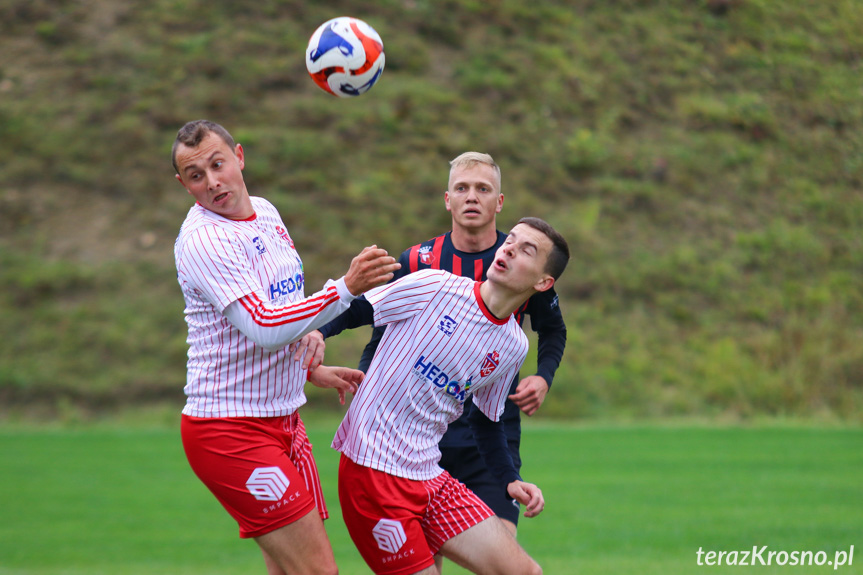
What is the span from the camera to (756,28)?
20.2m

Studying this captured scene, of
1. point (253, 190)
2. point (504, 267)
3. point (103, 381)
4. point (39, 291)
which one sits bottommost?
point (103, 381)

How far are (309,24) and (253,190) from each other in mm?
4875

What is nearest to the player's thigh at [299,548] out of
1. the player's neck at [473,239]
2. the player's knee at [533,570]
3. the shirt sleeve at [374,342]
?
the player's knee at [533,570]

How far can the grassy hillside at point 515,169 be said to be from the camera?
576 inches

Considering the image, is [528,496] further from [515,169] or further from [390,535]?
[515,169]

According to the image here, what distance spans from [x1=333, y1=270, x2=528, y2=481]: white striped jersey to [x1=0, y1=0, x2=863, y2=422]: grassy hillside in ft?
34.8

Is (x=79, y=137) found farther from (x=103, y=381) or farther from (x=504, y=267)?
(x=504, y=267)

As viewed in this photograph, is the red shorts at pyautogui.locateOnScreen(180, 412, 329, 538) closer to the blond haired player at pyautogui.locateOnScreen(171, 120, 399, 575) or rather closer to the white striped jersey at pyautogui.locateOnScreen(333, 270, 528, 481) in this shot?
the blond haired player at pyautogui.locateOnScreen(171, 120, 399, 575)

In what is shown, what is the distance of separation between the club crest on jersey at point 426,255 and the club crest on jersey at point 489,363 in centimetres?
84

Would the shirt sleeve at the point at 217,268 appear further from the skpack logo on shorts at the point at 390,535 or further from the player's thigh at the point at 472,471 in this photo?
the player's thigh at the point at 472,471

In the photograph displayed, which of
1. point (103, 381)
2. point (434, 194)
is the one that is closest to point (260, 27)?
point (434, 194)

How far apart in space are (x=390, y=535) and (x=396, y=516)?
8cm

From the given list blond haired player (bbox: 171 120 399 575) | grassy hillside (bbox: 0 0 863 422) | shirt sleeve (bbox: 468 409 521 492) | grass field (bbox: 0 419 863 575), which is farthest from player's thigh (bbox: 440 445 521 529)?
grassy hillside (bbox: 0 0 863 422)

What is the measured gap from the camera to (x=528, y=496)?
3643 mm
